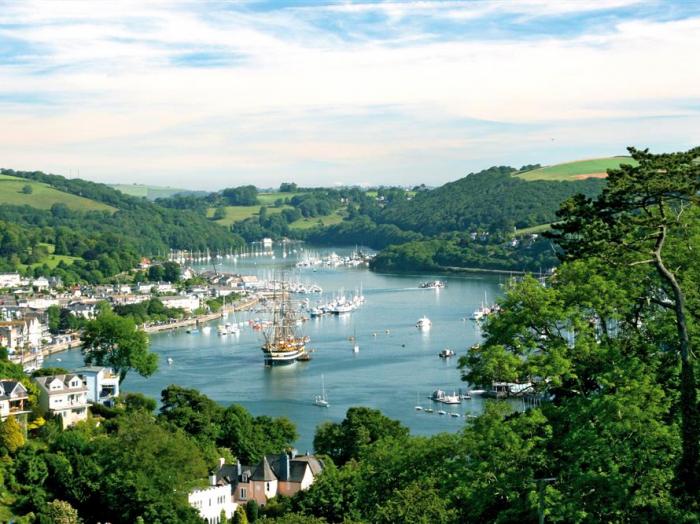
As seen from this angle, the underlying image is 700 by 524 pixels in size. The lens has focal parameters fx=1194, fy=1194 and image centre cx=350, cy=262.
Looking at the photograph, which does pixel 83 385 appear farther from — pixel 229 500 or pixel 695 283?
pixel 695 283

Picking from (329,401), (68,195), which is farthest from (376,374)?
(68,195)

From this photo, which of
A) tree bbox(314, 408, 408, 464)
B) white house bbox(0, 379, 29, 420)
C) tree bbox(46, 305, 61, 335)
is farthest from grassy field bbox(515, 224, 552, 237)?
white house bbox(0, 379, 29, 420)

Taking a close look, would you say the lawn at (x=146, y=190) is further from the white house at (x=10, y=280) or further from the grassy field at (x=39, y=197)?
the white house at (x=10, y=280)

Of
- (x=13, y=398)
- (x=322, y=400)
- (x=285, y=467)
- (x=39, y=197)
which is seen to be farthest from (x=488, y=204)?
(x=285, y=467)

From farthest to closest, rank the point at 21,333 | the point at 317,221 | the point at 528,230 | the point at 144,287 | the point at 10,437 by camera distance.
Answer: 1. the point at 317,221
2. the point at 528,230
3. the point at 144,287
4. the point at 21,333
5. the point at 10,437

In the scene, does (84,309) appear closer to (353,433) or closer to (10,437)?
(353,433)

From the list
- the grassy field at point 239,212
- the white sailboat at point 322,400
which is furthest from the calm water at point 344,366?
the grassy field at point 239,212

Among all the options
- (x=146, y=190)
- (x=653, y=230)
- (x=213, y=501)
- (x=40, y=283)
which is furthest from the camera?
(x=146, y=190)
